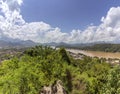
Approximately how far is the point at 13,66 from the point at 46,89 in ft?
45.0

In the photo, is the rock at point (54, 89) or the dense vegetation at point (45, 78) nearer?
the dense vegetation at point (45, 78)

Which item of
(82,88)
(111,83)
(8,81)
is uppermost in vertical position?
(111,83)

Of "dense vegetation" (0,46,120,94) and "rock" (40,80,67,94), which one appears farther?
"rock" (40,80,67,94)

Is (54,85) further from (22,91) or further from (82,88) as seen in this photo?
(82,88)

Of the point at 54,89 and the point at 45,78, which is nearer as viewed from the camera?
the point at 54,89

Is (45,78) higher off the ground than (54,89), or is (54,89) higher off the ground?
(54,89)

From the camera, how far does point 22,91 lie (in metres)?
41.6

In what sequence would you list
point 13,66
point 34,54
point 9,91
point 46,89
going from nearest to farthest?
point 9,91 < point 46,89 < point 13,66 < point 34,54

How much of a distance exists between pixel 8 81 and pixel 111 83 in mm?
22507

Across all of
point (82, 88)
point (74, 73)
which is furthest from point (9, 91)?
point (74, 73)

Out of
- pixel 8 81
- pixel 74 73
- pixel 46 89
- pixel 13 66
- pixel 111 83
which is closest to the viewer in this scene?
pixel 111 83

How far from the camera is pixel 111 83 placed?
24750 mm

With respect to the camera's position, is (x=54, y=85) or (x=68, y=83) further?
(x=68, y=83)

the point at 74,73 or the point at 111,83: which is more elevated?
the point at 111,83
